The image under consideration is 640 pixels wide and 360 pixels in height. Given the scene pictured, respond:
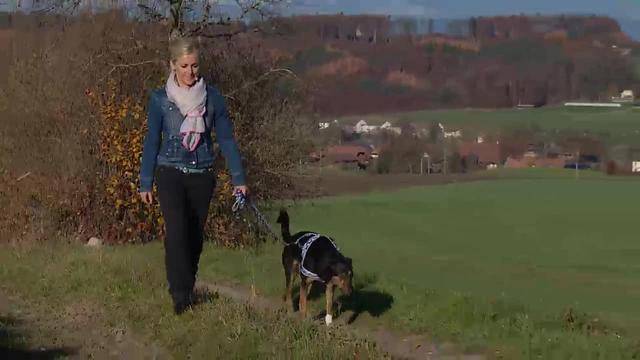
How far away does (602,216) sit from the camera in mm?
51812

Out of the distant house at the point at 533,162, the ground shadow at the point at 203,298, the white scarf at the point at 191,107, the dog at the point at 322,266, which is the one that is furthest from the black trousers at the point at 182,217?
the distant house at the point at 533,162

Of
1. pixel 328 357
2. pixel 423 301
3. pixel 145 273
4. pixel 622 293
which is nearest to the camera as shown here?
pixel 328 357

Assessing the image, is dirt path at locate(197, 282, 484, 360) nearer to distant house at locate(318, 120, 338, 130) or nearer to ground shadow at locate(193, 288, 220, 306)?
ground shadow at locate(193, 288, 220, 306)

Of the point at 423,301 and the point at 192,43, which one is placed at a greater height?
the point at 192,43

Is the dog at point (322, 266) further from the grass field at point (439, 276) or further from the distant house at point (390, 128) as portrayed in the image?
the distant house at point (390, 128)

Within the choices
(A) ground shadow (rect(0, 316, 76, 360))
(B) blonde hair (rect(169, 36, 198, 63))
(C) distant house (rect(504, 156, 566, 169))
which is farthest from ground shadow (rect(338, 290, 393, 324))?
(C) distant house (rect(504, 156, 566, 169))

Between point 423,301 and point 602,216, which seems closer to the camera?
point 423,301

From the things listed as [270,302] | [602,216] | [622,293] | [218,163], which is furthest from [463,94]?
[270,302]

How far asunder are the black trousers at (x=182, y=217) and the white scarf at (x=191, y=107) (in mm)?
304

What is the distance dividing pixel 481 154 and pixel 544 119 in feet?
67.3

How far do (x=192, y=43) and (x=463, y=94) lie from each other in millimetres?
103951

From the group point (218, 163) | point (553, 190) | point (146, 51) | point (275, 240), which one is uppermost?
point (146, 51)

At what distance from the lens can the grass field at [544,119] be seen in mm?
98938

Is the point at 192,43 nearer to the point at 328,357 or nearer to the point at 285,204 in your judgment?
the point at 328,357
